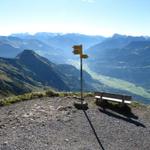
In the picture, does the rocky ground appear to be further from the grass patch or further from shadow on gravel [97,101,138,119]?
the grass patch

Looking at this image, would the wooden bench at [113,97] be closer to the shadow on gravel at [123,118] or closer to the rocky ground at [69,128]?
the rocky ground at [69,128]

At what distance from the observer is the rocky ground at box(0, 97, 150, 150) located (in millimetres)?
17375

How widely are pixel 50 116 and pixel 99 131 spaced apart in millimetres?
4277

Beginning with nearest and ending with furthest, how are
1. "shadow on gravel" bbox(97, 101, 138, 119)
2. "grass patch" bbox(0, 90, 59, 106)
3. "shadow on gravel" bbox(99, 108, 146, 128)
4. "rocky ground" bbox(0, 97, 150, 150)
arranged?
"rocky ground" bbox(0, 97, 150, 150)
"shadow on gravel" bbox(99, 108, 146, 128)
"shadow on gravel" bbox(97, 101, 138, 119)
"grass patch" bbox(0, 90, 59, 106)

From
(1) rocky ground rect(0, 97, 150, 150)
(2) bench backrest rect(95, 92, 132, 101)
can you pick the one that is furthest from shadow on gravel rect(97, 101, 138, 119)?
(2) bench backrest rect(95, 92, 132, 101)

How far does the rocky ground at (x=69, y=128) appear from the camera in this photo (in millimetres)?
17375

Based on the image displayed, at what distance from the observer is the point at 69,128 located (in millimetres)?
20016

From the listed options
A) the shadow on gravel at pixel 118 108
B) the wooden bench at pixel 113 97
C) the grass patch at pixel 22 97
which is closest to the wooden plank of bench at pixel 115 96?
the wooden bench at pixel 113 97

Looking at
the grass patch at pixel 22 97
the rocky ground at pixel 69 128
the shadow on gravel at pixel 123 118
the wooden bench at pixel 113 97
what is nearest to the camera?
the rocky ground at pixel 69 128

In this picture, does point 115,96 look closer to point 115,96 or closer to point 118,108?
point 115,96

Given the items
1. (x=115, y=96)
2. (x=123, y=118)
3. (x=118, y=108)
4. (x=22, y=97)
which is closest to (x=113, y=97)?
(x=115, y=96)

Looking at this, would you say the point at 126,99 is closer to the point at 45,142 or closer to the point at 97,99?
the point at 97,99

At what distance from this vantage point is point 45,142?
17.5 m

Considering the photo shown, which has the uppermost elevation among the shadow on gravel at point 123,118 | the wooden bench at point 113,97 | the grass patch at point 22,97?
the wooden bench at point 113,97
